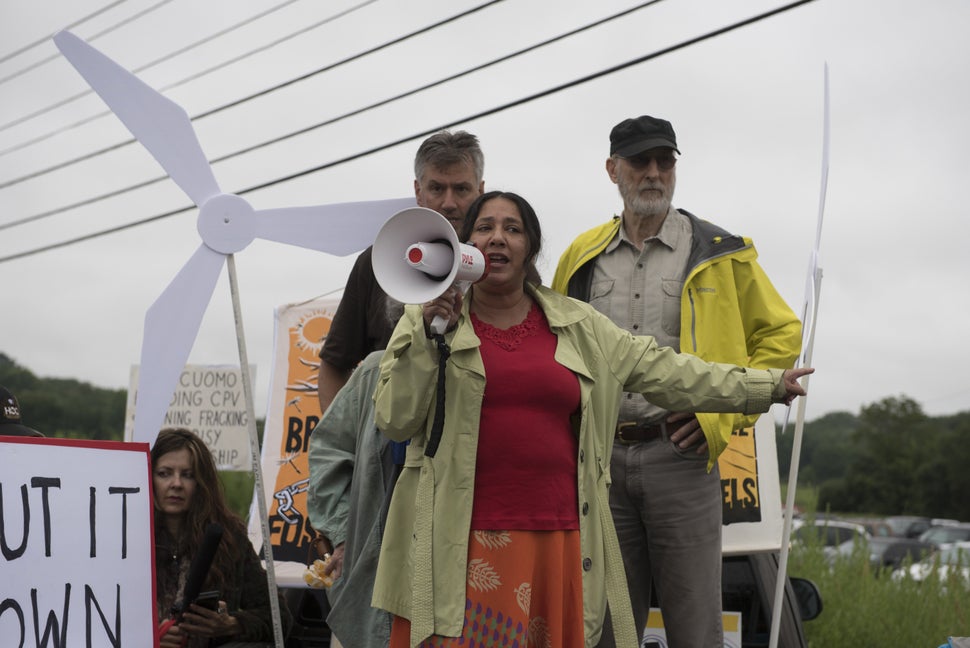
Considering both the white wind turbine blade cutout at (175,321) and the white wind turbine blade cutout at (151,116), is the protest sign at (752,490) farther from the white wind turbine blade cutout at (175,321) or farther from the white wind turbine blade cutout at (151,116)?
the white wind turbine blade cutout at (151,116)

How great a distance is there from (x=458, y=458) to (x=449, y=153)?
4.26ft

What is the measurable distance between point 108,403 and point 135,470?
77.2ft

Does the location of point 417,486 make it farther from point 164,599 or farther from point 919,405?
point 919,405

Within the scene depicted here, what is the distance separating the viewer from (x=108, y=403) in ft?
83.0

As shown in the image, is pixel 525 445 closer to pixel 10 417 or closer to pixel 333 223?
pixel 333 223

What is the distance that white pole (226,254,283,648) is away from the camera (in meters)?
3.61

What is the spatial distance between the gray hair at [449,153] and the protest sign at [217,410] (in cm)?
557

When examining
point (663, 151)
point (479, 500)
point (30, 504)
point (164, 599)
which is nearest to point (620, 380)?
point (479, 500)

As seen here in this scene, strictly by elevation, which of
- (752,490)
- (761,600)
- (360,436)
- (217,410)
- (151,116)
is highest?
(151,116)

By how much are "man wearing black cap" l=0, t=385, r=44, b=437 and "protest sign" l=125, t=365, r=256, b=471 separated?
4.43 meters

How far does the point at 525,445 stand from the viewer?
2.64 metres

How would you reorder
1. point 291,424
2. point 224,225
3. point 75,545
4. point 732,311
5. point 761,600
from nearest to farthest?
1. point 75,545
2. point 732,311
3. point 761,600
4. point 224,225
5. point 291,424

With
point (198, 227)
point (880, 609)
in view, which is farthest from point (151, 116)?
point (880, 609)

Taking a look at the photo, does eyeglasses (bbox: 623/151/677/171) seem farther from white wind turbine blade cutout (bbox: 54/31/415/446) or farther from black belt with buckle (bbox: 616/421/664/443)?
white wind turbine blade cutout (bbox: 54/31/415/446)
